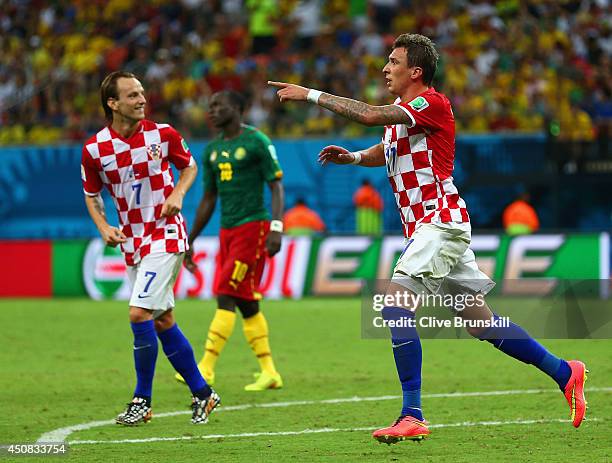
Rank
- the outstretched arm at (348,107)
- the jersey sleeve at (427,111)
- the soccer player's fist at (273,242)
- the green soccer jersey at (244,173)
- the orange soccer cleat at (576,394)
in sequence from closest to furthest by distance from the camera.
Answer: the outstretched arm at (348,107) → the jersey sleeve at (427,111) → the orange soccer cleat at (576,394) → the soccer player's fist at (273,242) → the green soccer jersey at (244,173)

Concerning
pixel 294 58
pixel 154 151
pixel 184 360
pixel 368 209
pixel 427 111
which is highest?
pixel 294 58

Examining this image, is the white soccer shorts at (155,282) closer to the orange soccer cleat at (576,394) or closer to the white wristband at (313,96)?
the white wristband at (313,96)

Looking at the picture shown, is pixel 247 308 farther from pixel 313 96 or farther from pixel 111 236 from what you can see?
pixel 313 96

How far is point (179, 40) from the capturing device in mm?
25266

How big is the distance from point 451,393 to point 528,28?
15.3 meters

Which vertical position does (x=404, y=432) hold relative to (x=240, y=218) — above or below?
below

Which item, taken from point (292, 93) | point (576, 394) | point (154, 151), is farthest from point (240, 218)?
point (576, 394)

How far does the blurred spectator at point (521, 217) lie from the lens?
2044 centimetres

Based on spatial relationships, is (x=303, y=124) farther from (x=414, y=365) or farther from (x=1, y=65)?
(x=414, y=365)

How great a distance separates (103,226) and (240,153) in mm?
2506

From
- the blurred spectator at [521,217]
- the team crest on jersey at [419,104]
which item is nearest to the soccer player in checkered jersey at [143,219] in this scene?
the team crest on jersey at [419,104]

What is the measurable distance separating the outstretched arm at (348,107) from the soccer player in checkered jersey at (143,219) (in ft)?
5.26

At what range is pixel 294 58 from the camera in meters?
24.0

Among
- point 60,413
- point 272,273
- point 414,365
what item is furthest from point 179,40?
point 414,365
